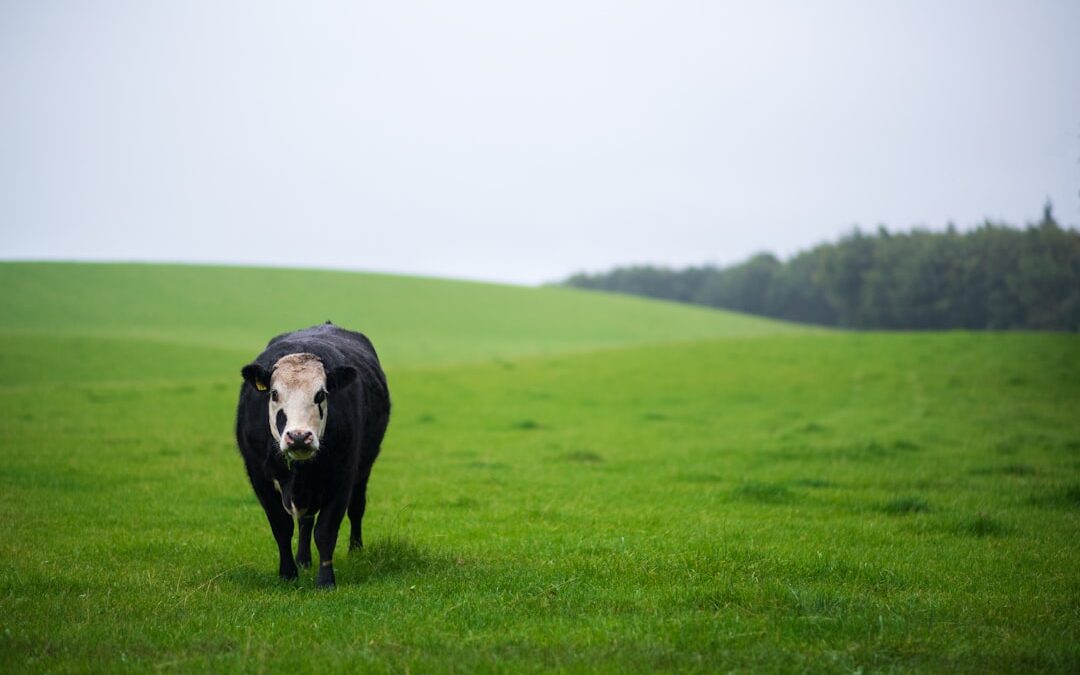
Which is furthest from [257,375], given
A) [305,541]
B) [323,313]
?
[323,313]

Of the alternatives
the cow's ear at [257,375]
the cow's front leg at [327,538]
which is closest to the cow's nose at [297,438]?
the cow's ear at [257,375]

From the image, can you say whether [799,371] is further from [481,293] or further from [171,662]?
[481,293]

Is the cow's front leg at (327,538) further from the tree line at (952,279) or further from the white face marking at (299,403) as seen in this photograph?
the tree line at (952,279)

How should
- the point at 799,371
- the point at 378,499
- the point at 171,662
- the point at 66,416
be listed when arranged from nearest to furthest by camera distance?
the point at 171,662 → the point at 378,499 → the point at 66,416 → the point at 799,371

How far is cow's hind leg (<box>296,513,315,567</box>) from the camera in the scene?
26.6 ft

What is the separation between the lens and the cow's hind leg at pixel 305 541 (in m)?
8.12

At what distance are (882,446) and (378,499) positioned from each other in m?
11.3

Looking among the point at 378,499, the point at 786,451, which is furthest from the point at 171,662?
the point at 786,451

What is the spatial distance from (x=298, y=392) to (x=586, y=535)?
150 inches

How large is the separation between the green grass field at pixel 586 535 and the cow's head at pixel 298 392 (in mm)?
1271

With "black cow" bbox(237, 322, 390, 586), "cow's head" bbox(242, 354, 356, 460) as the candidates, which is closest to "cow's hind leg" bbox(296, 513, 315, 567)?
"black cow" bbox(237, 322, 390, 586)

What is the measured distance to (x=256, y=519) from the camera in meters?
11.2

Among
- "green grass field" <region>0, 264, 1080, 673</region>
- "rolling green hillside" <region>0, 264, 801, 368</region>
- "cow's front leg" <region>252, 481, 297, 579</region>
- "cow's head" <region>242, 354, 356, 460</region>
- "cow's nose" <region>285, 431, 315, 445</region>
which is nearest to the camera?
"green grass field" <region>0, 264, 1080, 673</region>

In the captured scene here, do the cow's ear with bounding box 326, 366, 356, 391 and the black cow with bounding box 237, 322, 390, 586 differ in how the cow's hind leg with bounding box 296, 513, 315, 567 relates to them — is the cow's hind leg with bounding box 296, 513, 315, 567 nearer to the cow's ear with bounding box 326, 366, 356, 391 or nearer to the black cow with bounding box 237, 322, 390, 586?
the black cow with bounding box 237, 322, 390, 586
